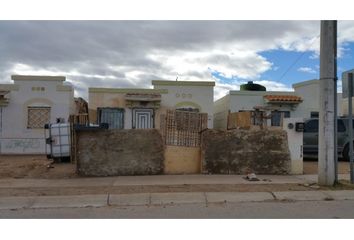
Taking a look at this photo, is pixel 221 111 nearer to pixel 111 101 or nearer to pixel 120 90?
pixel 120 90

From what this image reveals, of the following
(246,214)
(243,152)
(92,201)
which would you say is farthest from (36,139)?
(246,214)

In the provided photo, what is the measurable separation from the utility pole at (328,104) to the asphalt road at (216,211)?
5.70ft

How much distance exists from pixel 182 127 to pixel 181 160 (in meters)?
0.99

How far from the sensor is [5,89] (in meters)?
22.9

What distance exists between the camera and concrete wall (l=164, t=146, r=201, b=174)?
1338 cm

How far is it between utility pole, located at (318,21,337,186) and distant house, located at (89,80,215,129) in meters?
12.9

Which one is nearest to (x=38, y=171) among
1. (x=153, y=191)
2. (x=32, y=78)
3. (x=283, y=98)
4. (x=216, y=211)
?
(x=153, y=191)

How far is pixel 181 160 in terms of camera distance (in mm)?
13484

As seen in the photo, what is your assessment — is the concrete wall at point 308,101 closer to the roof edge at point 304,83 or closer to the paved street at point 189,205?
the roof edge at point 304,83

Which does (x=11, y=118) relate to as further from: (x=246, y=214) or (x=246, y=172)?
(x=246, y=214)

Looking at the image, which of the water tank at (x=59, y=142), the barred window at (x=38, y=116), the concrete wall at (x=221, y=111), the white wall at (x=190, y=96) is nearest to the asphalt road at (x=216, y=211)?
the water tank at (x=59, y=142)

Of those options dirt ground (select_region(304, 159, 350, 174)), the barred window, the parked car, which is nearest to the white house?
the barred window

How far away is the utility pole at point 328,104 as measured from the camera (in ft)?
35.4

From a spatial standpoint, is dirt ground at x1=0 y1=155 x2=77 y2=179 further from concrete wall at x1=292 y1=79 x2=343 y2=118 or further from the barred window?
concrete wall at x1=292 y1=79 x2=343 y2=118
